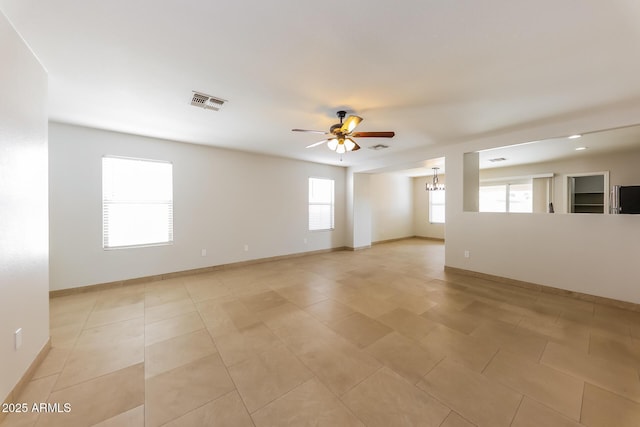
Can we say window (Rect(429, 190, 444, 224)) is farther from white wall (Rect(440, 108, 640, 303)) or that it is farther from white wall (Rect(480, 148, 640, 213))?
white wall (Rect(440, 108, 640, 303))

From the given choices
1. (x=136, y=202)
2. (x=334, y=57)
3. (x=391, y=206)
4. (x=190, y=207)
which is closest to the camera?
(x=334, y=57)

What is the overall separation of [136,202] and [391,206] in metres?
7.72

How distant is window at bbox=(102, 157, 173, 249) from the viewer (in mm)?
3813

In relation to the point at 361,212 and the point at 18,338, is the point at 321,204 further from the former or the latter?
the point at 18,338

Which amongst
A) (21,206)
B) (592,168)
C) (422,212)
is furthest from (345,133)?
(422,212)

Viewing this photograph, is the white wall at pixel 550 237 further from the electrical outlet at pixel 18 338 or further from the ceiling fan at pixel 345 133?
the electrical outlet at pixel 18 338

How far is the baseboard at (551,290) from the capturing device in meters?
3.04

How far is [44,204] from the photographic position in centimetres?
207

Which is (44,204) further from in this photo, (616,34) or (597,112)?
(597,112)

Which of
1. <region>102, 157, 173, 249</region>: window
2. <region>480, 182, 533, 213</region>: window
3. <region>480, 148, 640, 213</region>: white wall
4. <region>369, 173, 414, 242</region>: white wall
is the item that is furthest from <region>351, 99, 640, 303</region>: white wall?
<region>102, 157, 173, 249</region>: window

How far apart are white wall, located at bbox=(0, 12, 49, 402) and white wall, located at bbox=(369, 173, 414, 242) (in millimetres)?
7452

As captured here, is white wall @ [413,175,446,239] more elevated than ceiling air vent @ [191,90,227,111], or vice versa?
ceiling air vent @ [191,90,227,111]

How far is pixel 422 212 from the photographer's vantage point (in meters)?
9.42

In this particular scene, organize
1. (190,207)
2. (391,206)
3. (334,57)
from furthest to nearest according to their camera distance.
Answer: (391,206) → (190,207) → (334,57)
